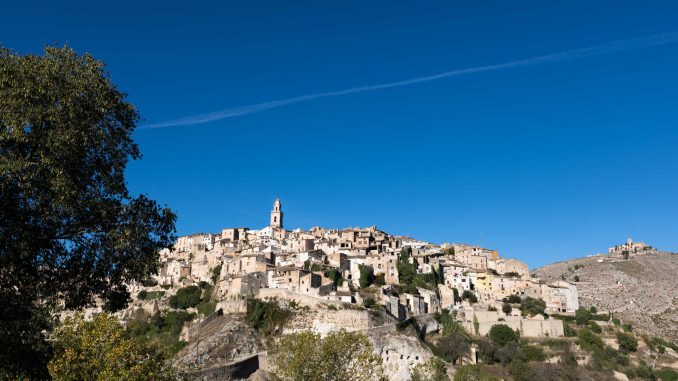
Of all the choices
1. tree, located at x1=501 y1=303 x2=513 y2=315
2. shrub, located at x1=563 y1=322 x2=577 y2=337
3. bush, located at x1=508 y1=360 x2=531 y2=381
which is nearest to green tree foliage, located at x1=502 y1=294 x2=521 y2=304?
tree, located at x1=501 y1=303 x2=513 y2=315

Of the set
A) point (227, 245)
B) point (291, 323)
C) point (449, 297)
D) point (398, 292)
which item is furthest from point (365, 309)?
point (227, 245)

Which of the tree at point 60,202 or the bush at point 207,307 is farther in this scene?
the bush at point 207,307

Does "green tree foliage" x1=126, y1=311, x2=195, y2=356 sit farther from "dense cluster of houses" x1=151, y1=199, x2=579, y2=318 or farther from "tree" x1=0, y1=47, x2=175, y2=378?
"tree" x1=0, y1=47, x2=175, y2=378

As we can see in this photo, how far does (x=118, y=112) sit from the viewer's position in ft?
51.8

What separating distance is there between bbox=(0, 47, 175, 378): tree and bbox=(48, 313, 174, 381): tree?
2.39ft

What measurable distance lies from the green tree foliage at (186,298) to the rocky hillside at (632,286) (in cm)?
6277

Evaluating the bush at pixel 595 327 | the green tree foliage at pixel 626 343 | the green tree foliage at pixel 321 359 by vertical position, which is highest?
the bush at pixel 595 327

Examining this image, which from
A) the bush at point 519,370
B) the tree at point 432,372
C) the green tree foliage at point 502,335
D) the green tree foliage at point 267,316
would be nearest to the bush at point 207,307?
the green tree foliage at point 267,316

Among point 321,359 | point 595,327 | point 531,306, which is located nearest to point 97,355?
point 321,359

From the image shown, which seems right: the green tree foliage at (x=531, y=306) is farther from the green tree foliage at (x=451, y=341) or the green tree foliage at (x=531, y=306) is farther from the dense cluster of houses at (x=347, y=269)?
the green tree foliage at (x=451, y=341)

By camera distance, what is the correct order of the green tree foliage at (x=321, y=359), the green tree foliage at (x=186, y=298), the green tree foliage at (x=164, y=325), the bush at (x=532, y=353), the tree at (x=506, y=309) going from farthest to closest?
the tree at (x=506, y=309) < the green tree foliage at (x=186, y=298) < the green tree foliage at (x=164, y=325) < the bush at (x=532, y=353) < the green tree foliage at (x=321, y=359)

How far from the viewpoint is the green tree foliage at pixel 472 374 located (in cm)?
5194

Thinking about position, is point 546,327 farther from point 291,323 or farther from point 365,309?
point 291,323

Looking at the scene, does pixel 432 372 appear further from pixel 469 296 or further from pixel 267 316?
pixel 469 296
